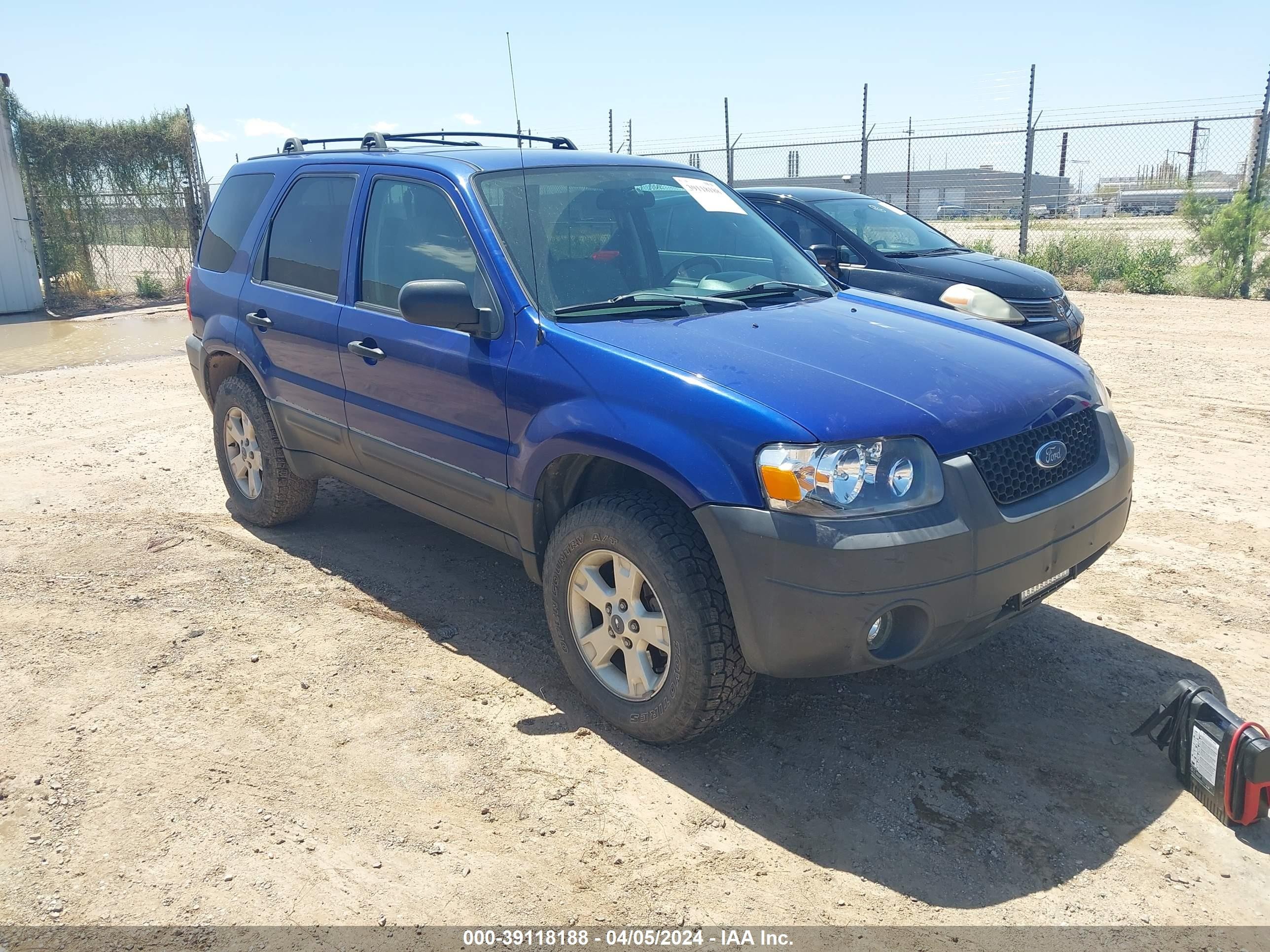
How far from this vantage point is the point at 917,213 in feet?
70.4

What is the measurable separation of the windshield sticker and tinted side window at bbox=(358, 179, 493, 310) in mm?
1102

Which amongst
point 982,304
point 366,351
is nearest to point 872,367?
point 366,351

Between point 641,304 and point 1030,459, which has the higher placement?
point 641,304

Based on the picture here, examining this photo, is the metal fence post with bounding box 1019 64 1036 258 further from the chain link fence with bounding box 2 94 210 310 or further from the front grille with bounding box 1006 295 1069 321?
the chain link fence with bounding box 2 94 210 310

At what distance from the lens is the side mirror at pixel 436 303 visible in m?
3.42

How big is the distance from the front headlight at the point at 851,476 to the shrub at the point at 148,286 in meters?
16.0

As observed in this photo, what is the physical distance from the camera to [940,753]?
10.7 ft

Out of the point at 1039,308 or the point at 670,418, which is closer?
the point at 670,418

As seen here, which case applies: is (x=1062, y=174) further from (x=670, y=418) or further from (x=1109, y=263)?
(x=670, y=418)

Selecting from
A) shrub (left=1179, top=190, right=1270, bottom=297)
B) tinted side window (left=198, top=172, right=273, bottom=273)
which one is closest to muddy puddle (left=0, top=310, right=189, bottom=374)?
tinted side window (left=198, top=172, right=273, bottom=273)

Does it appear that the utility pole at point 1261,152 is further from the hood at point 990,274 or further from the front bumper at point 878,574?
the front bumper at point 878,574

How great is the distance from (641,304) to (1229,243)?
A: 12.1 m

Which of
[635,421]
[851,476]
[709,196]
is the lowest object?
[851,476]

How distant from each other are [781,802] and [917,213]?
2047cm
